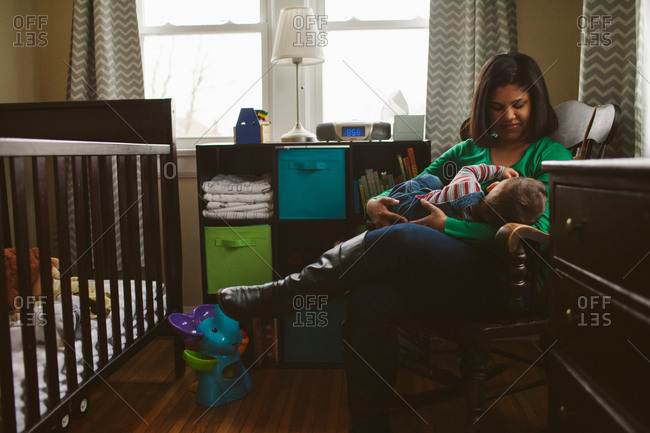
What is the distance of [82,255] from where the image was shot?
1301 mm

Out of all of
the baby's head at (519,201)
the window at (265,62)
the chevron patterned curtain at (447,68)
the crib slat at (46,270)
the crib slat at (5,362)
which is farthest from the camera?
the window at (265,62)

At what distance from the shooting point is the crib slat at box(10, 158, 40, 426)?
102 centimetres

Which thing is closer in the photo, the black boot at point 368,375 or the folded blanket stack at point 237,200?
the black boot at point 368,375

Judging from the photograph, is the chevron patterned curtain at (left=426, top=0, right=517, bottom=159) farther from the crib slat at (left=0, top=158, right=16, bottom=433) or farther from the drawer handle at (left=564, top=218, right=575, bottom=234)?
the crib slat at (left=0, top=158, right=16, bottom=433)

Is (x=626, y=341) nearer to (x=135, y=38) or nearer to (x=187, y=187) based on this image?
(x=187, y=187)

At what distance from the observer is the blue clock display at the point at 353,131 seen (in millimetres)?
2131

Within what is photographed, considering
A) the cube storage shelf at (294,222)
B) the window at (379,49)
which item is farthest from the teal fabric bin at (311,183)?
the window at (379,49)

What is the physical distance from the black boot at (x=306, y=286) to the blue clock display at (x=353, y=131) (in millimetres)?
747

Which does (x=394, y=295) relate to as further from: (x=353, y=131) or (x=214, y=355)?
(x=353, y=131)

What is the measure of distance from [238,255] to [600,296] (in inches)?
58.4

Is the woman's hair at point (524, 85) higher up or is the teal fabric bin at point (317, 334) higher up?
the woman's hair at point (524, 85)

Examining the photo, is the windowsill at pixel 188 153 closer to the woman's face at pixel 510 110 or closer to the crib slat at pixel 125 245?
the crib slat at pixel 125 245

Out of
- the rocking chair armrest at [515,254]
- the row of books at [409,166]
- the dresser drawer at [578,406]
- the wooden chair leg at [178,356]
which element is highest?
the row of books at [409,166]

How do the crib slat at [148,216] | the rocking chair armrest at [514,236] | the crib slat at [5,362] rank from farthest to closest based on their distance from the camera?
the crib slat at [148,216]
the rocking chair armrest at [514,236]
the crib slat at [5,362]
